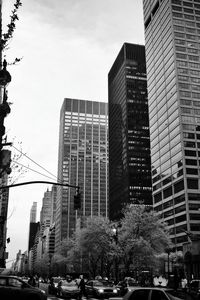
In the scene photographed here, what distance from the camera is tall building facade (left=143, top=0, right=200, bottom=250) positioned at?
125m

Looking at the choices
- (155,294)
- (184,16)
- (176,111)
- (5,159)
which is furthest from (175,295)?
(184,16)

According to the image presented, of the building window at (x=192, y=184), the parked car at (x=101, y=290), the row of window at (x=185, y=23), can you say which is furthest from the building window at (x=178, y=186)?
the parked car at (x=101, y=290)

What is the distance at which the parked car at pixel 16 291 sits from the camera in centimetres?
1627

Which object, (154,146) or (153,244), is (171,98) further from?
(153,244)

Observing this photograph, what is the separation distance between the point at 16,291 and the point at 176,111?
124 m

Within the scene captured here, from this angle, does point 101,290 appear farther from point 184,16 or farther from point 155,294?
point 184,16

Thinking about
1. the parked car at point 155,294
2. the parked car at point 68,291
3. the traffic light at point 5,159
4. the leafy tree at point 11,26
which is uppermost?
the leafy tree at point 11,26

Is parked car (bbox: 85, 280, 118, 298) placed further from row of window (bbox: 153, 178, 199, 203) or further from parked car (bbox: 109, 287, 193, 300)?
row of window (bbox: 153, 178, 199, 203)

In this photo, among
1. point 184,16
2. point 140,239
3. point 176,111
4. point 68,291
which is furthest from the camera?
point 184,16

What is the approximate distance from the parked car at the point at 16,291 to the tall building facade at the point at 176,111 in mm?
107072

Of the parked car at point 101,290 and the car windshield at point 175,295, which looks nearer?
the car windshield at point 175,295

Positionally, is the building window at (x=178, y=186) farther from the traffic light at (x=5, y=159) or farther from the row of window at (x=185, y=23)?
the traffic light at (x=5, y=159)

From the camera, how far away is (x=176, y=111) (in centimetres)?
13438

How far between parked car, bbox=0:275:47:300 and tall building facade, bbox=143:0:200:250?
351 ft
